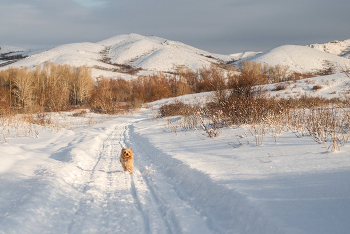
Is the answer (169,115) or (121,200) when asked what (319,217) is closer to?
(121,200)

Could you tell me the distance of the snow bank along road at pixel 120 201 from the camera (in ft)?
7.85

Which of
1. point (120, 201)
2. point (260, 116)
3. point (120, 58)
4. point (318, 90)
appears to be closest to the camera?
point (120, 201)

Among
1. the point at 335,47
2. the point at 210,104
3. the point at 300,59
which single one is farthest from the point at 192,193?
the point at 335,47

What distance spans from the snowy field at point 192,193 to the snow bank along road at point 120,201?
0.04 feet

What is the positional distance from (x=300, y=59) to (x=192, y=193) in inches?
4167

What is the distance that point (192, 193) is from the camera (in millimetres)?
3404

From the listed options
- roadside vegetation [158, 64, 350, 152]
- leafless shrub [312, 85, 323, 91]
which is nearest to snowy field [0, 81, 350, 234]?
roadside vegetation [158, 64, 350, 152]

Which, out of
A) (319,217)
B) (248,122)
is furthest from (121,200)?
(248,122)

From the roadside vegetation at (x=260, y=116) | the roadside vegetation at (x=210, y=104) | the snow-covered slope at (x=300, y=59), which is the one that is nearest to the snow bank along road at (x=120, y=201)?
the roadside vegetation at (x=260, y=116)

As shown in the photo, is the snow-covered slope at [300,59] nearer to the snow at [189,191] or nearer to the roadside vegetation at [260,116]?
the roadside vegetation at [260,116]

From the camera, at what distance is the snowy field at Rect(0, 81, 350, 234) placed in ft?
7.47

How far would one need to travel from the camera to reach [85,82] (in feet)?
99.8

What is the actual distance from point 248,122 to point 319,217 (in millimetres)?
6392

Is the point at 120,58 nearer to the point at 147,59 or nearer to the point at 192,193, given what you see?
the point at 147,59
